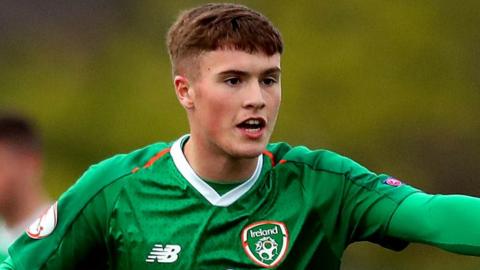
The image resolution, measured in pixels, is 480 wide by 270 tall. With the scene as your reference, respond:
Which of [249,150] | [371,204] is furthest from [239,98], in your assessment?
[371,204]

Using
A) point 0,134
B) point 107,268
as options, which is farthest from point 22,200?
point 107,268

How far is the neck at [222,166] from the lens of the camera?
6.83 meters

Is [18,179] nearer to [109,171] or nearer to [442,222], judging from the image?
[109,171]

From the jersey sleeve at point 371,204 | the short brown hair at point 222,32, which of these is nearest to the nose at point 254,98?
the short brown hair at point 222,32

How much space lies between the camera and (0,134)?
1002cm

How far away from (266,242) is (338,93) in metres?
12.5

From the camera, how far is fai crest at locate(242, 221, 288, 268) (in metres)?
6.72

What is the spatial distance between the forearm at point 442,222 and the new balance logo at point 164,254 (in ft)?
2.58

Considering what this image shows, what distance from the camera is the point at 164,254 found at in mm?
6727

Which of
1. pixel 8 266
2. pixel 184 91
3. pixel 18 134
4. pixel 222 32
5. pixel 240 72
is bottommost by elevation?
pixel 18 134

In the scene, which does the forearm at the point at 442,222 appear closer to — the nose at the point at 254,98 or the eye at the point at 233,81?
the nose at the point at 254,98

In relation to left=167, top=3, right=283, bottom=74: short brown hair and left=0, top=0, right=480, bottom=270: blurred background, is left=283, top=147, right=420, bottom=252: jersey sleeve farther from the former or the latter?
left=0, top=0, right=480, bottom=270: blurred background

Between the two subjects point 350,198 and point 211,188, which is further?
point 211,188

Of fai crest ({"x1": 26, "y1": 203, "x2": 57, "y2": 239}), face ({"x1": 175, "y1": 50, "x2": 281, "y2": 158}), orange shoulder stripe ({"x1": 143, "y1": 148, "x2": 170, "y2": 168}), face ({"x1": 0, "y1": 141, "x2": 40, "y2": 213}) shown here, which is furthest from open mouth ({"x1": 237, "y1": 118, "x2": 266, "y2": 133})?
face ({"x1": 0, "y1": 141, "x2": 40, "y2": 213})
